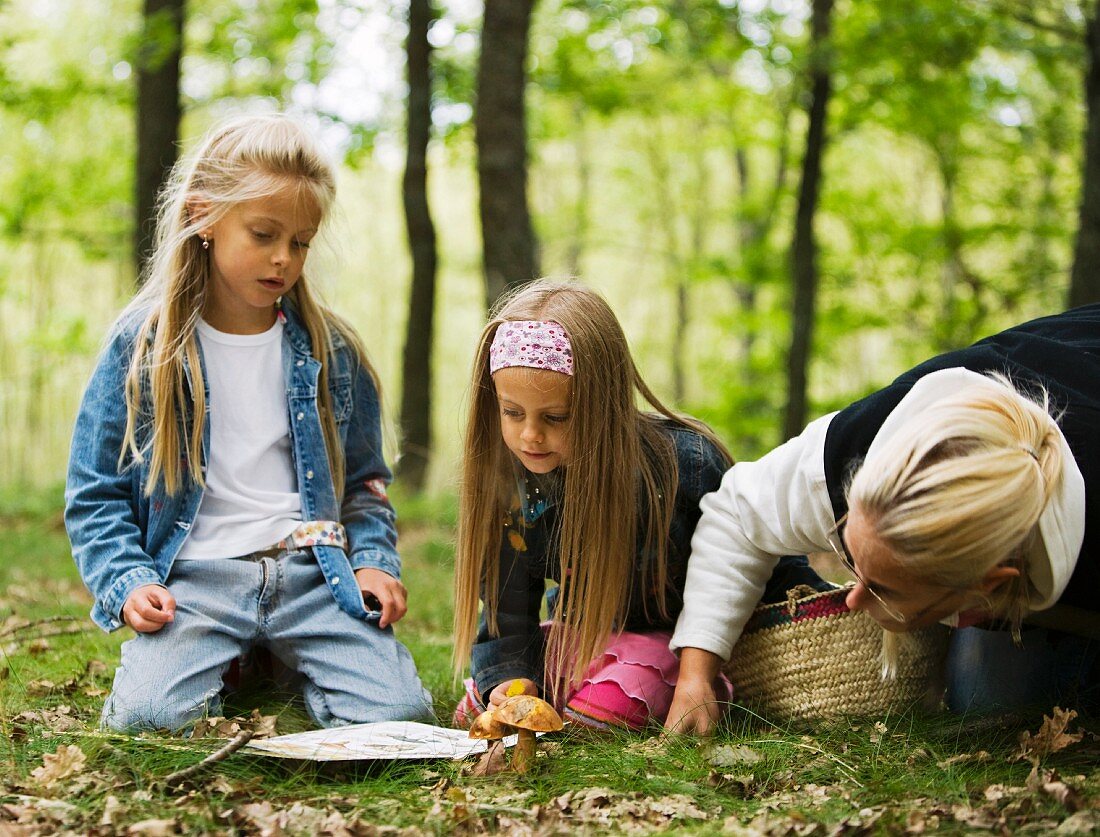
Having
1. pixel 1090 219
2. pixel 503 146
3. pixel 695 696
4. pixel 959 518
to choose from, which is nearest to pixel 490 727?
pixel 695 696

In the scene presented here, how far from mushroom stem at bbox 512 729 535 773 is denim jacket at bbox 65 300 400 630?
35.7 inches

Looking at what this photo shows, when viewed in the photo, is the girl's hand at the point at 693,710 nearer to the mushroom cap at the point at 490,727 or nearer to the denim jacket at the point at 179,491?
the mushroom cap at the point at 490,727

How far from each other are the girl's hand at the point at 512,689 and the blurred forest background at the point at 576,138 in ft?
2.15

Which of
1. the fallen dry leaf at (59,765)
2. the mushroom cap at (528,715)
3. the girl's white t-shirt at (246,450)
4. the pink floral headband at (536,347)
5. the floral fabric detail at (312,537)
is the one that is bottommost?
the fallen dry leaf at (59,765)

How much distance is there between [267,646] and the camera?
330 centimetres

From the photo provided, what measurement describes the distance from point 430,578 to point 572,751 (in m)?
3.22

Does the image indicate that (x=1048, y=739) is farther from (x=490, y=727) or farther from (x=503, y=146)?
(x=503, y=146)

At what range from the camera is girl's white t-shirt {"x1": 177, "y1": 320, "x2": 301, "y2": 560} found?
10.9 feet

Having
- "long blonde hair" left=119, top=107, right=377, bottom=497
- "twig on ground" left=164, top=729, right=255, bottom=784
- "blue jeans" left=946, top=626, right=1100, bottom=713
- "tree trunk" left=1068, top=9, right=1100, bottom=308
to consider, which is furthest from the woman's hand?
"tree trunk" left=1068, top=9, right=1100, bottom=308

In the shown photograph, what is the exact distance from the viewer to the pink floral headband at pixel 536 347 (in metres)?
2.89

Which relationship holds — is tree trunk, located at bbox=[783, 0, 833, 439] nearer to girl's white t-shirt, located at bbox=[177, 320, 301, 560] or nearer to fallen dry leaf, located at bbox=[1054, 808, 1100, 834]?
girl's white t-shirt, located at bbox=[177, 320, 301, 560]

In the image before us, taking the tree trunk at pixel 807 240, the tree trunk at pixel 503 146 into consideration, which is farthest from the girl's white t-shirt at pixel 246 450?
the tree trunk at pixel 807 240

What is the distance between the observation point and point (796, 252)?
28.7 feet

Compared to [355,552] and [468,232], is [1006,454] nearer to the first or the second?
[355,552]
